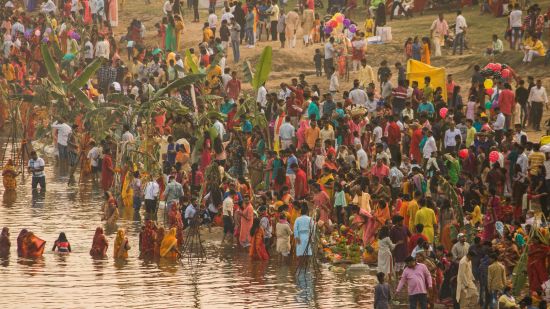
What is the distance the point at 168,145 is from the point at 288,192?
4.71m

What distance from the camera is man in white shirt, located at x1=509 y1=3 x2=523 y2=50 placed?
3875 cm

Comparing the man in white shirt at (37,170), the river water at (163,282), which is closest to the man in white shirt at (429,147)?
the river water at (163,282)

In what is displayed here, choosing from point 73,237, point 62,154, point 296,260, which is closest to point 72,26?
point 62,154

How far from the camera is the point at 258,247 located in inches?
1054

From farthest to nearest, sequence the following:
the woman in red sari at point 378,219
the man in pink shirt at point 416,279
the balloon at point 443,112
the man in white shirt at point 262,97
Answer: the man in white shirt at point 262,97
the balloon at point 443,112
the woman in red sari at point 378,219
the man in pink shirt at point 416,279

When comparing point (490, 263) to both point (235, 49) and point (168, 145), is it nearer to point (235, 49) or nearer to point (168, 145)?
point (168, 145)

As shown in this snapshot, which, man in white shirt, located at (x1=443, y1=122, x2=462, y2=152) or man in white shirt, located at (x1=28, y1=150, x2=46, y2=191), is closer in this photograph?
man in white shirt, located at (x1=443, y1=122, x2=462, y2=152)

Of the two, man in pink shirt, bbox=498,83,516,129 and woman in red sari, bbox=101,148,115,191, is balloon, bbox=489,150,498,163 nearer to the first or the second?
man in pink shirt, bbox=498,83,516,129

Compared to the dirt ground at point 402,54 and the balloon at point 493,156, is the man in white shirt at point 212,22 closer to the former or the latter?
the dirt ground at point 402,54

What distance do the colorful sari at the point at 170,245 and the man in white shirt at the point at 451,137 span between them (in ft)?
18.9

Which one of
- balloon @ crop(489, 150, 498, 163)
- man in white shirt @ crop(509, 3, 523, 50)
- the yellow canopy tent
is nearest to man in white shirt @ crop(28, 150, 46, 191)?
the yellow canopy tent

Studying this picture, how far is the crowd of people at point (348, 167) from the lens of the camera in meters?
24.0

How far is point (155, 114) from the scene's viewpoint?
34625 millimetres

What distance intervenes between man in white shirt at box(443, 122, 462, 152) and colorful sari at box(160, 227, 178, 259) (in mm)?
5769
